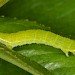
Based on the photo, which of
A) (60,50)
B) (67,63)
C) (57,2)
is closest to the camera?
(67,63)

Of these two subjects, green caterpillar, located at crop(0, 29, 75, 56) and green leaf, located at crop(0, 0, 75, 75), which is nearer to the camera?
green leaf, located at crop(0, 0, 75, 75)

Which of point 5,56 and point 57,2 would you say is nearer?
point 5,56

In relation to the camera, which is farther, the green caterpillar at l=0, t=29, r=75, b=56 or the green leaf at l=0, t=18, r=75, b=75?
the green caterpillar at l=0, t=29, r=75, b=56

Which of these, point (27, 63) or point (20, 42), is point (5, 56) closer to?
point (27, 63)

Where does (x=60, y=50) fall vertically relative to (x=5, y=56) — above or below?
below

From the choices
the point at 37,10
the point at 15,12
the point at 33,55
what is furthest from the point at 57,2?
the point at 33,55

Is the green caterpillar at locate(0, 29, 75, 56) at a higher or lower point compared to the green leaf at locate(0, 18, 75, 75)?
higher

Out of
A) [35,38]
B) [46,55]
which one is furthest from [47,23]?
[46,55]

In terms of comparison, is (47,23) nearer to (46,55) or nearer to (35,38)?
(35,38)

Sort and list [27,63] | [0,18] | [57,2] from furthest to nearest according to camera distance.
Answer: [57,2] < [0,18] < [27,63]
